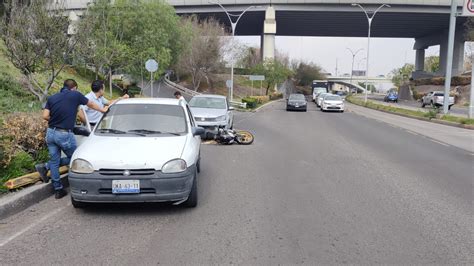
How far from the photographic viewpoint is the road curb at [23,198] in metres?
5.63

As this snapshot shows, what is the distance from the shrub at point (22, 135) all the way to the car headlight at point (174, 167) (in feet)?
9.43

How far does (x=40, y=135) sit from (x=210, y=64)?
45.8 meters

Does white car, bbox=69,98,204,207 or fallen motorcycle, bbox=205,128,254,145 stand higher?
white car, bbox=69,98,204,207

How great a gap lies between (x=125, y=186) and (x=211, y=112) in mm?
9408

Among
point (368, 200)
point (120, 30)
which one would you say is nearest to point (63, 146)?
point (368, 200)

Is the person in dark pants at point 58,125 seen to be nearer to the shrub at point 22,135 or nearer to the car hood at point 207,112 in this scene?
the shrub at point 22,135

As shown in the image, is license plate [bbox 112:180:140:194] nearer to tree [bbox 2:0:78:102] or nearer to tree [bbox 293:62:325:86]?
tree [bbox 2:0:78:102]

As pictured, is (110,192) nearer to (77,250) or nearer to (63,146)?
(77,250)

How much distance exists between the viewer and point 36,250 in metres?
4.50

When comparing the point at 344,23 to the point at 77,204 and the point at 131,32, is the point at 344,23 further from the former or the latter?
the point at 77,204

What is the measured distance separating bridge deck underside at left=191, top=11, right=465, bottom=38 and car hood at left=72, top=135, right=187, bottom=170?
5678cm

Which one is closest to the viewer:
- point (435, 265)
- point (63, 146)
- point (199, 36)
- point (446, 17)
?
point (435, 265)

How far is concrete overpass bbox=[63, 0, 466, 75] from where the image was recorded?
188 ft

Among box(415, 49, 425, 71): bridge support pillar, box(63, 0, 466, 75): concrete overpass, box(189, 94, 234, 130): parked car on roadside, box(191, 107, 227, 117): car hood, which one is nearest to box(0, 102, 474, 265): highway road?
box(189, 94, 234, 130): parked car on roadside
